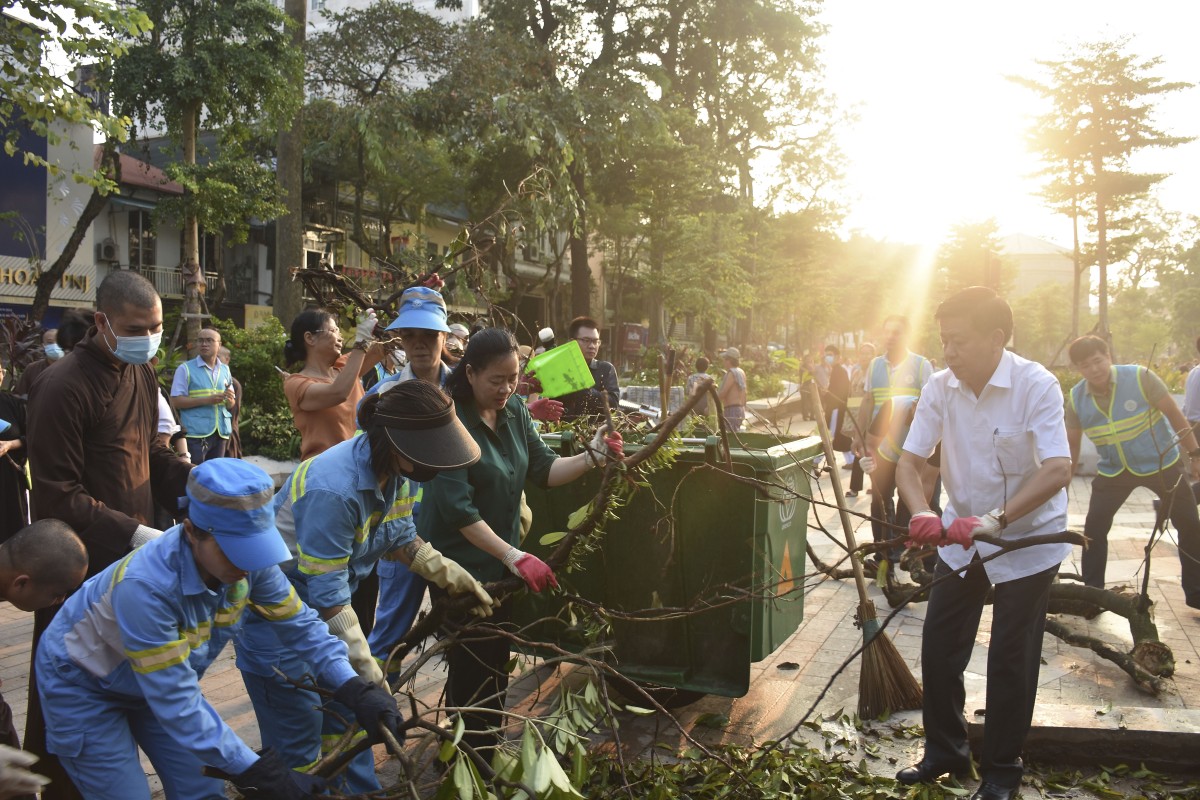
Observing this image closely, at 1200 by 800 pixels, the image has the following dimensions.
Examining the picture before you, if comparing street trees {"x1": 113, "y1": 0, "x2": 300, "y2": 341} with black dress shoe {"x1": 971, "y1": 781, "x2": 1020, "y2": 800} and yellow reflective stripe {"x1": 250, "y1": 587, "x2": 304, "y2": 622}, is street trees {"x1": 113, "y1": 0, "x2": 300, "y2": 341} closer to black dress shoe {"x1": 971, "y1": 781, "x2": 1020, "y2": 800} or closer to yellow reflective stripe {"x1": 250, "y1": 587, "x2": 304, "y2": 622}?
yellow reflective stripe {"x1": 250, "y1": 587, "x2": 304, "y2": 622}

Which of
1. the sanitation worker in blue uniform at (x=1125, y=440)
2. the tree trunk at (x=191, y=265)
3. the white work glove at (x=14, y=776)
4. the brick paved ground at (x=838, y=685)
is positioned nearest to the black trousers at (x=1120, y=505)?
the sanitation worker in blue uniform at (x=1125, y=440)

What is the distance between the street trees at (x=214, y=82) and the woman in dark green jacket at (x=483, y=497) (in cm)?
1431

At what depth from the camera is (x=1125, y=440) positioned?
6090 millimetres

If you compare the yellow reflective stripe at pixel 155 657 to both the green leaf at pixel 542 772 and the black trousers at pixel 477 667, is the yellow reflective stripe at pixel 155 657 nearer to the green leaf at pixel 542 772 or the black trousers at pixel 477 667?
the green leaf at pixel 542 772

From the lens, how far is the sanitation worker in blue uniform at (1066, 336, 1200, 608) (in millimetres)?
5945

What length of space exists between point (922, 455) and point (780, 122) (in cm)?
3598

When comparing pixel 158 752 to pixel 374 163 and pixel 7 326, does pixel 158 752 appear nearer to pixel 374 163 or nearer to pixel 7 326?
pixel 7 326

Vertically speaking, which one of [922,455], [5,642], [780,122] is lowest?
[5,642]

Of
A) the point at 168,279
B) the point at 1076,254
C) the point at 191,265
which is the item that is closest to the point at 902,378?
the point at 191,265

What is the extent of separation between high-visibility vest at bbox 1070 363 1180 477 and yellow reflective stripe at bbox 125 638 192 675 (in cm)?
558

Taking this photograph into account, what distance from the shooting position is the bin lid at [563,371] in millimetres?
5234

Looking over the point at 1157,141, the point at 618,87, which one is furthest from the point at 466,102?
the point at 1157,141

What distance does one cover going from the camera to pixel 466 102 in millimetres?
20547

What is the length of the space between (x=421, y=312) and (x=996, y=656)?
280cm
